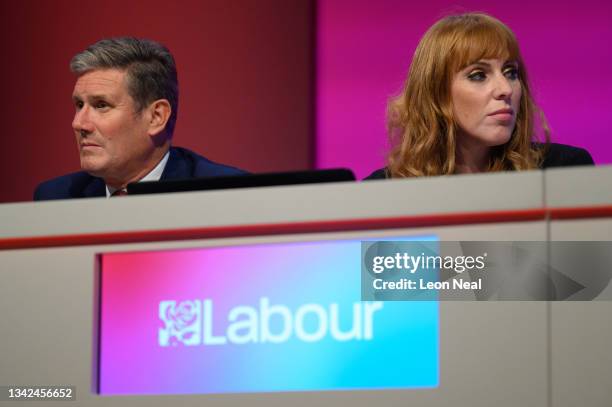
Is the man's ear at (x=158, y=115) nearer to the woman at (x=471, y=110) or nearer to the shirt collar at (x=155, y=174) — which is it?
the shirt collar at (x=155, y=174)

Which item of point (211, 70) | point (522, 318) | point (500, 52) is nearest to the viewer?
point (522, 318)

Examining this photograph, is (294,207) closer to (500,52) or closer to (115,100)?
(500,52)

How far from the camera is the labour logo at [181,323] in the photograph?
1.15m

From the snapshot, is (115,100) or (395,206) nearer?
(395,206)

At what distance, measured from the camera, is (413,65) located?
6.75 feet

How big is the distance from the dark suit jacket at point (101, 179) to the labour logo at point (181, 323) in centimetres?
110

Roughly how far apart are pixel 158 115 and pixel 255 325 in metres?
1.37

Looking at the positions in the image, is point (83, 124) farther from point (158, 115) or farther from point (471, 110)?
point (471, 110)

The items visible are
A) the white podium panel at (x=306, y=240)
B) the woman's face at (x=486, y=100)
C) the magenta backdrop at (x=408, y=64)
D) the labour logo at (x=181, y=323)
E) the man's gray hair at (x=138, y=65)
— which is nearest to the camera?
the white podium panel at (x=306, y=240)

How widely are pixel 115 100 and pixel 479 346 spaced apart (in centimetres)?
152

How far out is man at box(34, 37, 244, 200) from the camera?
2.29 metres

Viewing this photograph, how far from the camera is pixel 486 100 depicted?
1934 mm

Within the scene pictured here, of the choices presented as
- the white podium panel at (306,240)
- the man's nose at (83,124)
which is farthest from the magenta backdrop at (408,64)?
the white podium panel at (306,240)

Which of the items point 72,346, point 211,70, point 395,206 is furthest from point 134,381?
point 211,70
